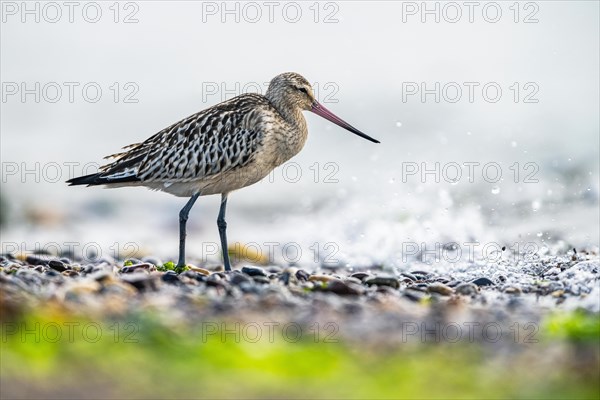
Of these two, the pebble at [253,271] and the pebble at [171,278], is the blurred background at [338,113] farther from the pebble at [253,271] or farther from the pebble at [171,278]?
the pebble at [171,278]

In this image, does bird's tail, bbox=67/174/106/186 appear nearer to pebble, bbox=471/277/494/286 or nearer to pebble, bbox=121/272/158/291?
pebble, bbox=121/272/158/291

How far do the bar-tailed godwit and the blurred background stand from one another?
9.71ft

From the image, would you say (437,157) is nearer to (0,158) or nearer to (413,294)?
(0,158)

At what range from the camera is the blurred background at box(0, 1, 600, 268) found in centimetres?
1766

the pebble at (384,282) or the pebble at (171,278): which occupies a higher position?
the pebble at (171,278)

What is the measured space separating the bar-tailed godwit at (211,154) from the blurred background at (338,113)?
2960mm

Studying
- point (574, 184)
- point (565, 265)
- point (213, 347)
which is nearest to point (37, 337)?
point (213, 347)

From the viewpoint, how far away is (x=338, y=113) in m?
25.5

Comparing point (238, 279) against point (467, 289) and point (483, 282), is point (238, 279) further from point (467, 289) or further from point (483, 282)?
point (483, 282)

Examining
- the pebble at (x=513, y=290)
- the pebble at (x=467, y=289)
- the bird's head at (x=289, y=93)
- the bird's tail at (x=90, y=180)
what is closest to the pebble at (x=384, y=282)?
the pebble at (x=467, y=289)

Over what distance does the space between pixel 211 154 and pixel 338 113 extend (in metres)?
13.3

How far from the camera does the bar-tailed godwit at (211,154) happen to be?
12359 mm

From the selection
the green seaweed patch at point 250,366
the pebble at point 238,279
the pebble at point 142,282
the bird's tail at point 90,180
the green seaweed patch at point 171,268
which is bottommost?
the green seaweed patch at point 250,366

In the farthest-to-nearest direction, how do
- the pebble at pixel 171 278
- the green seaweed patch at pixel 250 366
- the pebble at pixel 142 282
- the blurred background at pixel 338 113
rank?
1. the blurred background at pixel 338 113
2. the pebble at pixel 171 278
3. the pebble at pixel 142 282
4. the green seaweed patch at pixel 250 366
